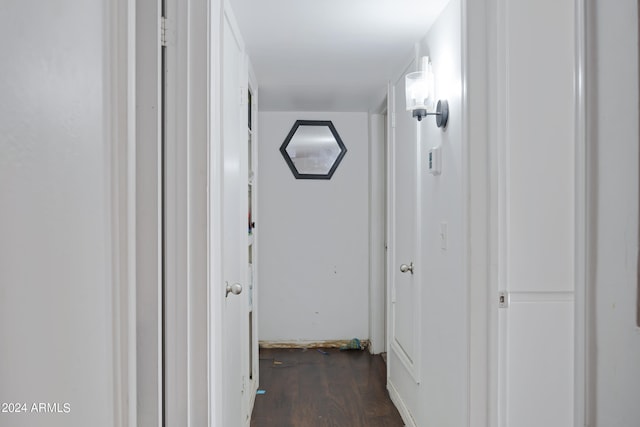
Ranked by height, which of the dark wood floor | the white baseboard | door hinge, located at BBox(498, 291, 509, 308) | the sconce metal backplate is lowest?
the dark wood floor

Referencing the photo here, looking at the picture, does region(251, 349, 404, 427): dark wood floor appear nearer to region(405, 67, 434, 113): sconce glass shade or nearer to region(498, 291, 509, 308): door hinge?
region(498, 291, 509, 308): door hinge

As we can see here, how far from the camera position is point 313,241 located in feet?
14.9

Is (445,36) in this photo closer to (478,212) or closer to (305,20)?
(305,20)

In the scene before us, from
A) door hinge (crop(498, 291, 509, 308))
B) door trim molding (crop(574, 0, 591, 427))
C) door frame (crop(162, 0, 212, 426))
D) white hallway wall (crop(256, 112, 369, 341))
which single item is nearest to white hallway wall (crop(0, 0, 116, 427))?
door frame (crop(162, 0, 212, 426))

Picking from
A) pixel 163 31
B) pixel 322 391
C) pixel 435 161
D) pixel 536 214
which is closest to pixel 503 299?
pixel 536 214

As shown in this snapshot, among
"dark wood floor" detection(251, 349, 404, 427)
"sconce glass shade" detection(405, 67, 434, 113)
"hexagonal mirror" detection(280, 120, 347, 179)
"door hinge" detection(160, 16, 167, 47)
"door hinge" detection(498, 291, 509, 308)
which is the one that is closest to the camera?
"door hinge" detection(160, 16, 167, 47)

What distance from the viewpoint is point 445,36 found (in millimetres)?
2111

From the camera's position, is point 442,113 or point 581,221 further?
point 442,113

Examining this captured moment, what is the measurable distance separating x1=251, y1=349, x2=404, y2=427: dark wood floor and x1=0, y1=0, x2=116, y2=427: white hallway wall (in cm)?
224

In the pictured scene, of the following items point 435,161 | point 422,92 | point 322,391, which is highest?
point 422,92

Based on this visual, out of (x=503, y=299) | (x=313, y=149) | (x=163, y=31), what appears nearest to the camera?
(x=163, y=31)

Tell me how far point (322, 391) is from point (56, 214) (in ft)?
9.85

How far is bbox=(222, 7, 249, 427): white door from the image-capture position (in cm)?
191

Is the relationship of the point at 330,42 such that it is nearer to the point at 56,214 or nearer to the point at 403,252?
the point at 403,252
